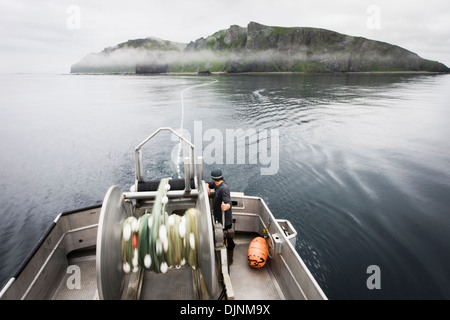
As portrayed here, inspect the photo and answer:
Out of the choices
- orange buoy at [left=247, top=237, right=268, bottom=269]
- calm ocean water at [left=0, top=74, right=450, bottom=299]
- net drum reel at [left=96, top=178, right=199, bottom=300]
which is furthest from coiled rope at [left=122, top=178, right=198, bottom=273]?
calm ocean water at [left=0, top=74, right=450, bottom=299]

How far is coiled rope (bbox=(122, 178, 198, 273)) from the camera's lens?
5211 millimetres

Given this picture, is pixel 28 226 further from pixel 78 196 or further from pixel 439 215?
pixel 439 215

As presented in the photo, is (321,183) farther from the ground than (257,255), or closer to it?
closer to it

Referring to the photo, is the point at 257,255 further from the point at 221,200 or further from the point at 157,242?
the point at 157,242

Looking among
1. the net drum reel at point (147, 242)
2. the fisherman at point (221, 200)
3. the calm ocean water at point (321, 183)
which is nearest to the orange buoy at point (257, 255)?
the fisherman at point (221, 200)

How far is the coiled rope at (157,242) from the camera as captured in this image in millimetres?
5211

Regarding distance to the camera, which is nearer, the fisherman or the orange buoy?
the fisherman

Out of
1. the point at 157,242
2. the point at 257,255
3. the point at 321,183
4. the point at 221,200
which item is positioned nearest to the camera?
the point at 157,242

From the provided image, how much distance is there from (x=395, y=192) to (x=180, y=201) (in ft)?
41.9

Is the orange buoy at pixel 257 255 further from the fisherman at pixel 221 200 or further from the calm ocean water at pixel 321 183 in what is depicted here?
the calm ocean water at pixel 321 183

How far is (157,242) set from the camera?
17.1 feet

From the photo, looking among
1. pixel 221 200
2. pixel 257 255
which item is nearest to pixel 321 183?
pixel 257 255

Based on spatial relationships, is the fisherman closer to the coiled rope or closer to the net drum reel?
the net drum reel

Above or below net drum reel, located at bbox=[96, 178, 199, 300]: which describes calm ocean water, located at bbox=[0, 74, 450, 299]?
below
